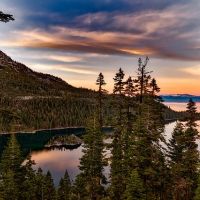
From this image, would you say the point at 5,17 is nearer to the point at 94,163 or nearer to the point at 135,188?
the point at 135,188

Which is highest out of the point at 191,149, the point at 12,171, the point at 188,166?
the point at 191,149

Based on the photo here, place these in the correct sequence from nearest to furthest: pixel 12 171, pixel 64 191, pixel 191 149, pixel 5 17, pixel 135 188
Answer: pixel 5 17
pixel 135 188
pixel 191 149
pixel 12 171
pixel 64 191

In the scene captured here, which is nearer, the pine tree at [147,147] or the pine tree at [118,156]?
the pine tree at [147,147]

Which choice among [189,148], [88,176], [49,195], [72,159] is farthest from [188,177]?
[72,159]

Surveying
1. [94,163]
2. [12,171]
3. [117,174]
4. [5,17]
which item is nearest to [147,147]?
[117,174]

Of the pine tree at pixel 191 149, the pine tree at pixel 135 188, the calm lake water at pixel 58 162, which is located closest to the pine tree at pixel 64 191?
the pine tree at pixel 191 149

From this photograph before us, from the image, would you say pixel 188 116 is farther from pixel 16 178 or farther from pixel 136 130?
pixel 16 178

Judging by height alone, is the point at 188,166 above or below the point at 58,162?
above

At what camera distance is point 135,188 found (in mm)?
30797

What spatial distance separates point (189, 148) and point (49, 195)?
3781 cm

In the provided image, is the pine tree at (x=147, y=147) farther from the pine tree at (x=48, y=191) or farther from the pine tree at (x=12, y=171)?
the pine tree at (x=48, y=191)

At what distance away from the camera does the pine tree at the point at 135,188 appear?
3033 centimetres

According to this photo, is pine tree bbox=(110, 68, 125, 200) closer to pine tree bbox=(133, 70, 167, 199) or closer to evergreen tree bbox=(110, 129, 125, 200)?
evergreen tree bbox=(110, 129, 125, 200)

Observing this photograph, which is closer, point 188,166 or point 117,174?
point 117,174
